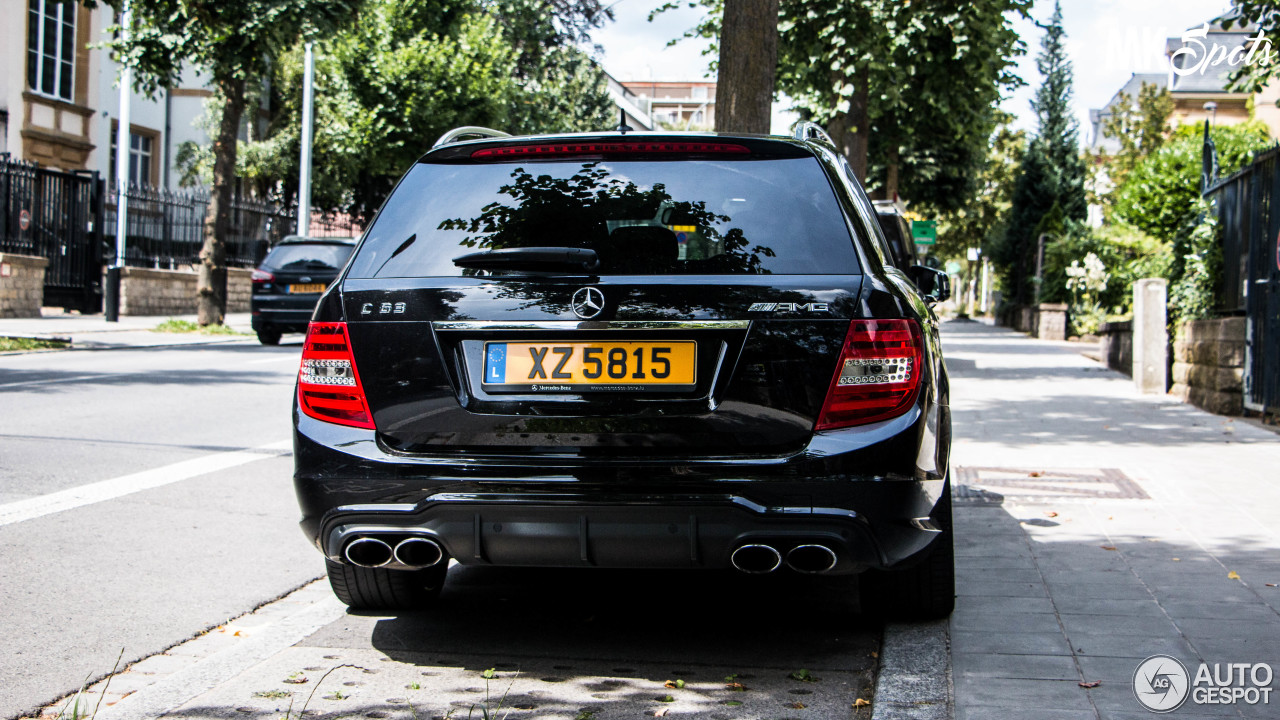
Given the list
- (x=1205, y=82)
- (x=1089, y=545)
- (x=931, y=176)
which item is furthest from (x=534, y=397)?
(x=1205, y=82)

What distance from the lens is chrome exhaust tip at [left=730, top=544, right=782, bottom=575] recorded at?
3.59 metres

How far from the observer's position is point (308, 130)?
3058cm

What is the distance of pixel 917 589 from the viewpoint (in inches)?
Answer: 171

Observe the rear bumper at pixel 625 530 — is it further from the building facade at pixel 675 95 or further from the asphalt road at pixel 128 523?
the building facade at pixel 675 95

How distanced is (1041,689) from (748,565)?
2.98ft

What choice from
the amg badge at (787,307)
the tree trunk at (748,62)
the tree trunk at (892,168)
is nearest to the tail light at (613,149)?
the amg badge at (787,307)

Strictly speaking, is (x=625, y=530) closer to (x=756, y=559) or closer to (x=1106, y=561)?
(x=756, y=559)

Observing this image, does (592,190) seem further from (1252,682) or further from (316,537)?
(1252,682)

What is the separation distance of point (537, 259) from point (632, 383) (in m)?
0.47

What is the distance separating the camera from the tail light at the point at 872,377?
11.8ft

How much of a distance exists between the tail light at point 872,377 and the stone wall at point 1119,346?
15.5m

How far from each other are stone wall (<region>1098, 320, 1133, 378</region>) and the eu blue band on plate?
15985 mm

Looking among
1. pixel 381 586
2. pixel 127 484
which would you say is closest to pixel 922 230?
pixel 127 484

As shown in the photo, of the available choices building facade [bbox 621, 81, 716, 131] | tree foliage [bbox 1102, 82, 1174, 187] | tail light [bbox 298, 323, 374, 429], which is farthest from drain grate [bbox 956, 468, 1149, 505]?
building facade [bbox 621, 81, 716, 131]
